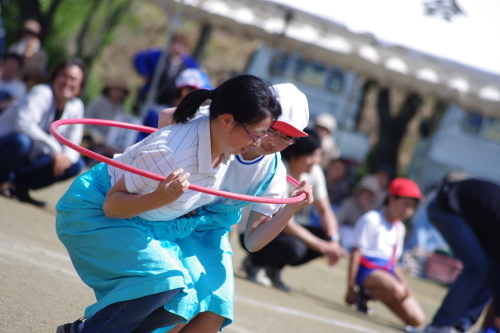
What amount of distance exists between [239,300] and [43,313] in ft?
6.78

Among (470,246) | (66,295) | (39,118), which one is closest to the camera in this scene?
(66,295)

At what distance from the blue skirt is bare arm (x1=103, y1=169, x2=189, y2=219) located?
13 centimetres

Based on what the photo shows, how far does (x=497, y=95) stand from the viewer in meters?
12.5

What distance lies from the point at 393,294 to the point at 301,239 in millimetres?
1054

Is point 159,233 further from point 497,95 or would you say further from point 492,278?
point 497,95

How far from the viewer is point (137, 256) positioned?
312 cm

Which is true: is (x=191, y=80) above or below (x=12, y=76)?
above

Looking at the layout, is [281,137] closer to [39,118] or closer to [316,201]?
[316,201]

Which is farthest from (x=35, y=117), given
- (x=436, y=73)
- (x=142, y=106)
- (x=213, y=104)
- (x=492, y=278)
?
(x=436, y=73)

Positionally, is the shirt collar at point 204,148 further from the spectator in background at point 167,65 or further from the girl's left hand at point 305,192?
the spectator in background at point 167,65

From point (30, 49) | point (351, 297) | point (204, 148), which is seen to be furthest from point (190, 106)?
point (30, 49)

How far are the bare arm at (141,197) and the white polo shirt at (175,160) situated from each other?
0.06m

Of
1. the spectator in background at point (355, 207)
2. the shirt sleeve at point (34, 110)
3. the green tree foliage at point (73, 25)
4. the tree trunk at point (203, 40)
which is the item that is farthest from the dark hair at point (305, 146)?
the green tree foliage at point (73, 25)

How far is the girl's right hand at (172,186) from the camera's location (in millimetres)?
2879
